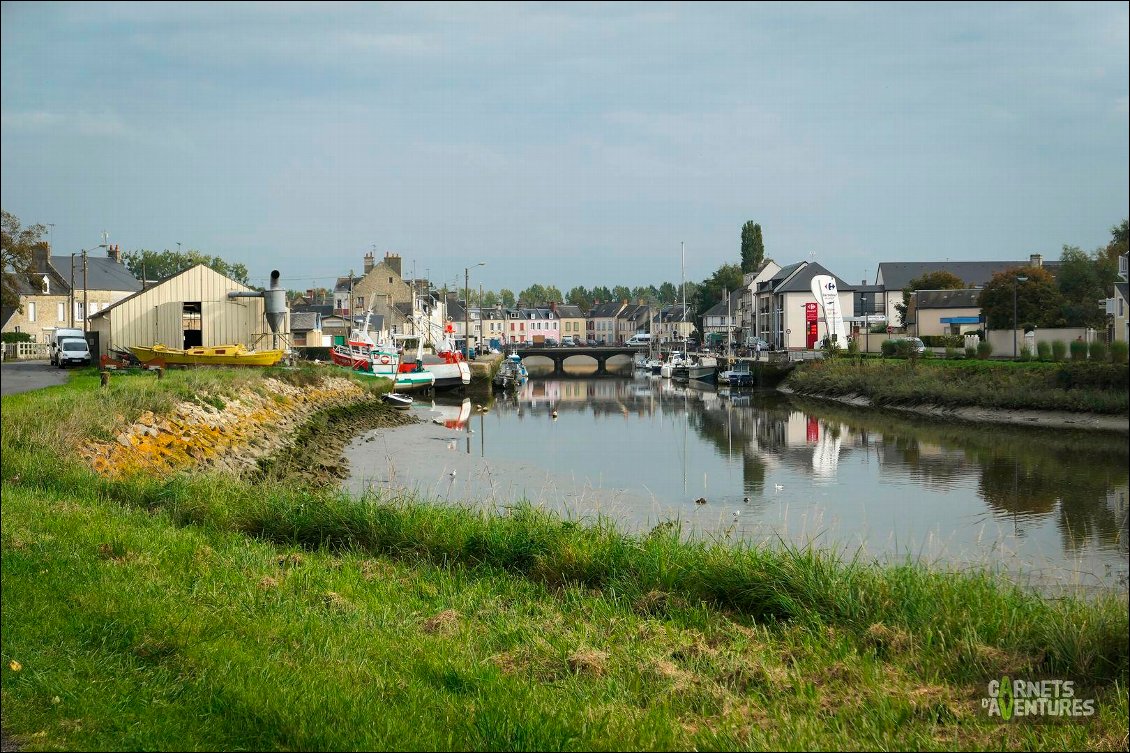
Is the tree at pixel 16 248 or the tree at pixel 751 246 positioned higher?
the tree at pixel 751 246

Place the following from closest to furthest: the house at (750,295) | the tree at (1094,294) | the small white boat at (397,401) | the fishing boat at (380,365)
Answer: the tree at (1094,294)
the small white boat at (397,401)
the fishing boat at (380,365)
the house at (750,295)

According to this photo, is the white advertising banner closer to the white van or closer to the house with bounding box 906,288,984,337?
the house with bounding box 906,288,984,337

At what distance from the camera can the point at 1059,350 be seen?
723 centimetres

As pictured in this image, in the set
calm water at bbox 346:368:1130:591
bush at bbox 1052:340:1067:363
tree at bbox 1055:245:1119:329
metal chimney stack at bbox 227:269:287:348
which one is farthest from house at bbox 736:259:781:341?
bush at bbox 1052:340:1067:363

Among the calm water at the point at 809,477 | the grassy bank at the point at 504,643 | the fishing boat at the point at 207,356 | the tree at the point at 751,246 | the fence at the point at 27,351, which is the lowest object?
the calm water at the point at 809,477

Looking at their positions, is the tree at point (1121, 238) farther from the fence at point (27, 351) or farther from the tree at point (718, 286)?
the tree at point (718, 286)

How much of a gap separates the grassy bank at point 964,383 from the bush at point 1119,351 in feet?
0.17

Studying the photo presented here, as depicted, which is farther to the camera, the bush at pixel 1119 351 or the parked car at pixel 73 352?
the parked car at pixel 73 352

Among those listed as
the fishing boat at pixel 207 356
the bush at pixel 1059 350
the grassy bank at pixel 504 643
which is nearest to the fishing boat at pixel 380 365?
the fishing boat at pixel 207 356

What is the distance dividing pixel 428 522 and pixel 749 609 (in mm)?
4848

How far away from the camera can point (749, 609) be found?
31.0ft

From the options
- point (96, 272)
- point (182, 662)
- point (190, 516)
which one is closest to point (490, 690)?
point (182, 662)

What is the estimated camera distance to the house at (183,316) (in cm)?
4266

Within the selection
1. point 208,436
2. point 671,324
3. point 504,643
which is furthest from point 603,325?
point 504,643
